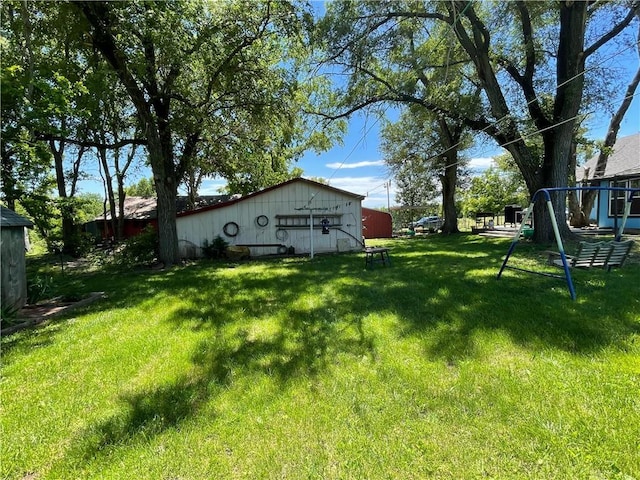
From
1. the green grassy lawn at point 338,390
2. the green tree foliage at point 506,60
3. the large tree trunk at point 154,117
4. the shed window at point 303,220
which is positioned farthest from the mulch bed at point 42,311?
the green tree foliage at point 506,60

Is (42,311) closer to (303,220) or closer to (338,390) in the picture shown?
(338,390)

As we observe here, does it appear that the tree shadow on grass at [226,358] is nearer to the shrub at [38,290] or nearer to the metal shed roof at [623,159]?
the shrub at [38,290]

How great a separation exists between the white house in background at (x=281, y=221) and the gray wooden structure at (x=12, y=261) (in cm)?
695

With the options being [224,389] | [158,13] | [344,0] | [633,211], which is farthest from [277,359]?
[633,211]

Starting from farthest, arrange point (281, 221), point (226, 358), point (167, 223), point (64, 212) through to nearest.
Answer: point (64, 212) → point (281, 221) → point (167, 223) → point (226, 358)

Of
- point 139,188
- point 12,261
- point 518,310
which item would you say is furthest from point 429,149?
point 139,188

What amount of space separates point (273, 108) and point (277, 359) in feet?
30.6

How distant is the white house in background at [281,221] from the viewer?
13234 mm

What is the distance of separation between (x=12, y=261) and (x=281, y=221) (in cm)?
881

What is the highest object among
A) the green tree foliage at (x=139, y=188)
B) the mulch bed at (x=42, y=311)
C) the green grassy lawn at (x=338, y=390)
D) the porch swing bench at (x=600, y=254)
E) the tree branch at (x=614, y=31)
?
the green tree foliage at (x=139, y=188)

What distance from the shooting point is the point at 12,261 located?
5.81 m

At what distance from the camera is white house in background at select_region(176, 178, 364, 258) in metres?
13.2

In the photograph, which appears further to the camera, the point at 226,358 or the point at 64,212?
the point at 64,212

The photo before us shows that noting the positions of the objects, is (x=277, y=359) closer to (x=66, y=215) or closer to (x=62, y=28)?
(x=62, y=28)
